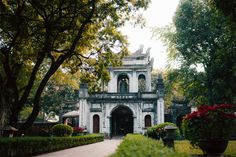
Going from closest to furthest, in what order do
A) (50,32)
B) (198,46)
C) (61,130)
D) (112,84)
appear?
(50,32)
(61,130)
(198,46)
(112,84)

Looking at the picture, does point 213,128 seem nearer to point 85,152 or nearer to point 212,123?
point 212,123

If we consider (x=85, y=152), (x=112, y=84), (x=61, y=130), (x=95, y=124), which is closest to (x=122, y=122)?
(x=95, y=124)

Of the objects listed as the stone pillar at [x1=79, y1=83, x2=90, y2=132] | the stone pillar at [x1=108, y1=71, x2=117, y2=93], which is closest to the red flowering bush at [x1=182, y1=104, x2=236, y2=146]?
the stone pillar at [x1=79, y1=83, x2=90, y2=132]

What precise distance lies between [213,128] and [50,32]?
400 inches

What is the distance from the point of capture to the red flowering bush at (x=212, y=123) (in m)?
8.25

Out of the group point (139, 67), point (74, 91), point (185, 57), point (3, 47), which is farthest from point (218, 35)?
point (74, 91)

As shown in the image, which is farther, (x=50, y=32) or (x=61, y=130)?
(x=61, y=130)

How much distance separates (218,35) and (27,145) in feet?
68.0

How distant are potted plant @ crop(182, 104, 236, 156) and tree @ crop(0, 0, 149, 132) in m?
8.57

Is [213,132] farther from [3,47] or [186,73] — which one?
[186,73]

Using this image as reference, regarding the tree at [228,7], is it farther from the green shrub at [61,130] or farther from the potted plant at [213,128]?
the green shrub at [61,130]

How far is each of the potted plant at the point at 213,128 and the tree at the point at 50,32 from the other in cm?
857

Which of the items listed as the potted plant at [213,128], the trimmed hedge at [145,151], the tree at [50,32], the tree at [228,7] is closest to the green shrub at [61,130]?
the tree at [50,32]

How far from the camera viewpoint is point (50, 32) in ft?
48.9
